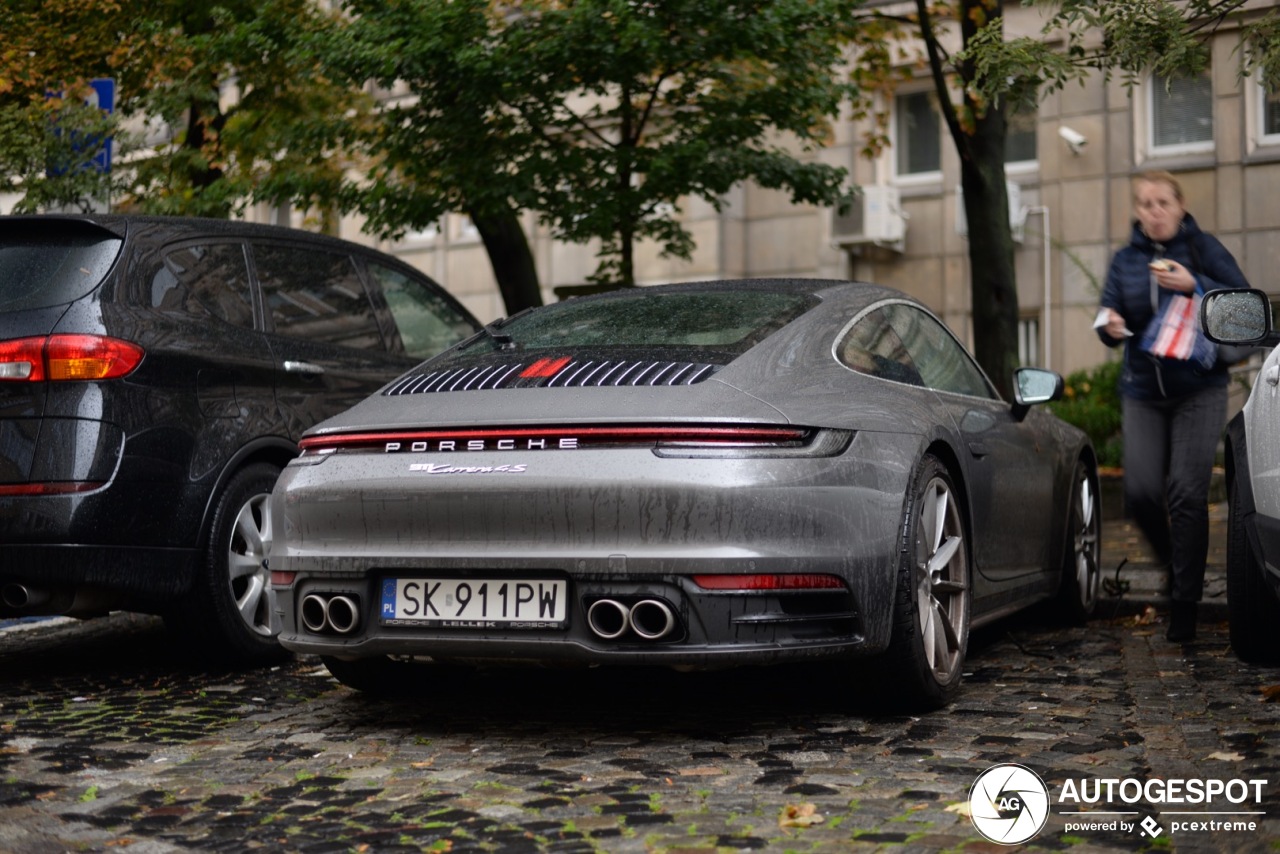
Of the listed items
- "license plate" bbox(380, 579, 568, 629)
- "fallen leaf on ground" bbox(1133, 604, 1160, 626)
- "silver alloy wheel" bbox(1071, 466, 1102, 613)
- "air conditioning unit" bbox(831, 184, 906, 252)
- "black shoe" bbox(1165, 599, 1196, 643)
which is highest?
"air conditioning unit" bbox(831, 184, 906, 252)

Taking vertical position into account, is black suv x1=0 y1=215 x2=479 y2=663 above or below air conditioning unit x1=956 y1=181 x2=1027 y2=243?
below

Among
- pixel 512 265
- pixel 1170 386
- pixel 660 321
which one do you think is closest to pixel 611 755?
pixel 660 321

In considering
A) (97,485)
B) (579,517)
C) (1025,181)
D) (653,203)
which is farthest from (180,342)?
(1025,181)

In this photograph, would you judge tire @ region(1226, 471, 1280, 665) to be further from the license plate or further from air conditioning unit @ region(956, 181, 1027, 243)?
air conditioning unit @ region(956, 181, 1027, 243)

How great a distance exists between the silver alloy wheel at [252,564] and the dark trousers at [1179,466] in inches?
142

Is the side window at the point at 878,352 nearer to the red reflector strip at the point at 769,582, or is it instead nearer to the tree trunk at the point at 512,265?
the red reflector strip at the point at 769,582

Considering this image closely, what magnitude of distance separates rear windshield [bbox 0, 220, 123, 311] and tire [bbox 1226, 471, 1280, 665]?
13.8 feet

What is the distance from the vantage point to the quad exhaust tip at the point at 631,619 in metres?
4.32

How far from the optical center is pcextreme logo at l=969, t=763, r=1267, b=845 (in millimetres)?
3613

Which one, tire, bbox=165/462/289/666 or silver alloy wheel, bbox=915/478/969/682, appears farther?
tire, bbox=165/462/289/666

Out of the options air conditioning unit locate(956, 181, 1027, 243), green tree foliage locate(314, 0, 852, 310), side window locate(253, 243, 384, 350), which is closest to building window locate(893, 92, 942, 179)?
air conditioning unit locate(956, 181, 1027, 243)

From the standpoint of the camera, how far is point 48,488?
5.59 m

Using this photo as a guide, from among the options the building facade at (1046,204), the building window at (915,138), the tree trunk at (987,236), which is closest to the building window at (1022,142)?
the building facade at (1046,204)

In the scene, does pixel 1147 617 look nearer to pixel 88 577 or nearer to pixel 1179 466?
pixel 1179 466
